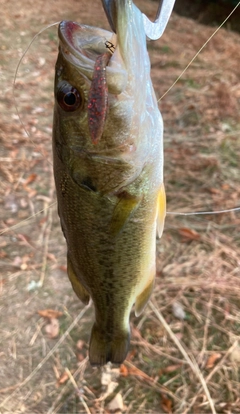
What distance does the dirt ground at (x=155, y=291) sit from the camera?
7.74 feet

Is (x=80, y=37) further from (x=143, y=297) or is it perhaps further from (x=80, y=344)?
(x=80, y=344)

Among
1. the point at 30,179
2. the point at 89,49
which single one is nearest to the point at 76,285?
the point at 89,49

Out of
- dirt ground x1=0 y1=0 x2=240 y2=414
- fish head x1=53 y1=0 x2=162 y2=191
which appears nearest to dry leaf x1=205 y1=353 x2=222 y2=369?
dirt ground x1=0 y1=0 x2=240 y2=414

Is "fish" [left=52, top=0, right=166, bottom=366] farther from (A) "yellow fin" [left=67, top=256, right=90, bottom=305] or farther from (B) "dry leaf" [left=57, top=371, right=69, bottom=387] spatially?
(B) "dry leaf" [left=57, top=371, right=69, bottom=387]

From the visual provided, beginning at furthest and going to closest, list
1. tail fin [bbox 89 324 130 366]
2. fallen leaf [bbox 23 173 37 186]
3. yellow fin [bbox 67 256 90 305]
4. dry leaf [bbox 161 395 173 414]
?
1. fallen leaf [bbox 23 173 37 186]
2. dry leaf [bbox 161 395 173 414]
3. tail fin [bbox 89 324 130 366]
4. yellow fin [bbox 67 256 90 305]

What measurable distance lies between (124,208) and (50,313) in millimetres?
1856

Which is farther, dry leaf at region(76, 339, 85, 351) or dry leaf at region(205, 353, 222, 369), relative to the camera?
dry leaf at region(76, 339, 85, 351)

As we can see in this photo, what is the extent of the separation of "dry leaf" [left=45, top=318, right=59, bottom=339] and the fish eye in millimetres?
1995

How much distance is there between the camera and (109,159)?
1029 millimetres

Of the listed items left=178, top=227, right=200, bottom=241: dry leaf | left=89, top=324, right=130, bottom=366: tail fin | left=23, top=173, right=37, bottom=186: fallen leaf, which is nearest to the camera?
left=89, top=324, right=130, bottom=366: tail fin

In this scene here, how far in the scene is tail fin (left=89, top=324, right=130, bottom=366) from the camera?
4.85 ft

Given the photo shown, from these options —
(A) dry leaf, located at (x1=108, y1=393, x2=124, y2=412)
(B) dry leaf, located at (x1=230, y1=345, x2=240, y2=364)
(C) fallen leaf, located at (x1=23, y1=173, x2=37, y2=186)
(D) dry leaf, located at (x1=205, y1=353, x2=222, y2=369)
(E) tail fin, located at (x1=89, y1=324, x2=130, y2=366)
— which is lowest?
(A) dry leaf, located at (x1=108, y1=393, x2=124, y2=412)

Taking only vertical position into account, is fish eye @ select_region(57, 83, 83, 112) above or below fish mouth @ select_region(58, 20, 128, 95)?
below

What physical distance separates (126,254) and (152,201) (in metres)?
0.20
